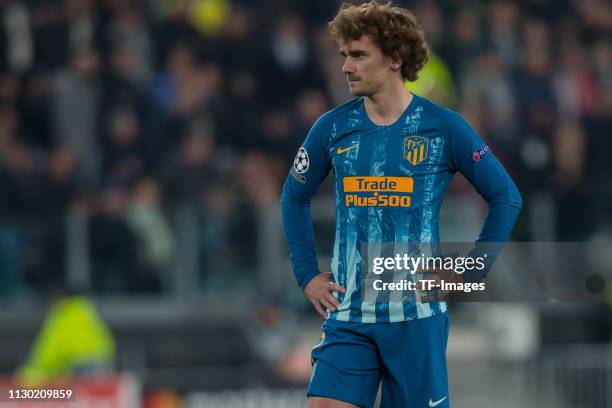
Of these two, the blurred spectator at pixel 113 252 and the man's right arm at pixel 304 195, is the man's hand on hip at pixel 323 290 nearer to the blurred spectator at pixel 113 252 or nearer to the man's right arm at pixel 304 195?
the man's right arm at pixel 304 195

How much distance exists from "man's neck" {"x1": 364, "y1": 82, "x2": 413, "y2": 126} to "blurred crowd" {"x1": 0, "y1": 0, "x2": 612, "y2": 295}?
6490mm

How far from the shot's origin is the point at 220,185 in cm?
1183

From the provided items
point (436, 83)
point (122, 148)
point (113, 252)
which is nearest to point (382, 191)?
point (113, 252)

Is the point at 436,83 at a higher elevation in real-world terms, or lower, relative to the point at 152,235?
higher

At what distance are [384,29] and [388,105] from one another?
0.32 metres

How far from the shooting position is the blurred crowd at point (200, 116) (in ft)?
37.2

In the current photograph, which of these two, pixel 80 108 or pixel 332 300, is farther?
pixel 80 108

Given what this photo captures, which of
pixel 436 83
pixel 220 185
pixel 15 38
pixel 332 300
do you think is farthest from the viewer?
pixel 436 83

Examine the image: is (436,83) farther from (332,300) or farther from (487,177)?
(332,300)

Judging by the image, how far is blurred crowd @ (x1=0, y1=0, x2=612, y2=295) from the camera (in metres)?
11.3

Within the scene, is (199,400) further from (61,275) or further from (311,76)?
(311,76)

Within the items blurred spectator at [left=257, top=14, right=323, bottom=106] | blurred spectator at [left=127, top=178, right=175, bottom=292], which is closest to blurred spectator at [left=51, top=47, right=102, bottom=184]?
blurred spectator at [left=127, top=178, right=175, bottom=292]

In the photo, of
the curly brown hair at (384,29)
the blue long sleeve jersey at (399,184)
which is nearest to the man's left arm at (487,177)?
the blue long sleeve jersey at (399,184)

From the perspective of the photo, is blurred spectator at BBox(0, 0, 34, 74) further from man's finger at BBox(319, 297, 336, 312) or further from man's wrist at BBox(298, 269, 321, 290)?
man's finger at BBox(319, 297, 336, 312)
